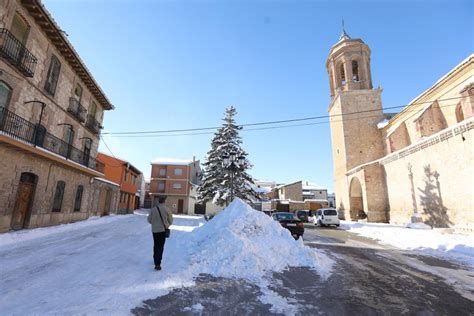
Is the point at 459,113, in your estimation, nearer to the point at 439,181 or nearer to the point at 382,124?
the point at 439,181

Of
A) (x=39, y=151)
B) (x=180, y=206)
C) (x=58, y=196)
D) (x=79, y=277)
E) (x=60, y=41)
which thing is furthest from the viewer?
(x=180, y=206)

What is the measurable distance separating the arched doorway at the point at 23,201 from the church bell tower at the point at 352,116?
29714 mm

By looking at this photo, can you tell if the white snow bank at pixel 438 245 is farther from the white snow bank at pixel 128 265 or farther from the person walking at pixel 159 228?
the person walking at pixel 159 228

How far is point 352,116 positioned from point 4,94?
3413 centimetres

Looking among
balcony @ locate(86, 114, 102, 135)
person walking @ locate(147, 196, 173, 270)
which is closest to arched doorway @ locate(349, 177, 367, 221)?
balcony @ locate(86, 114, 102, 135)

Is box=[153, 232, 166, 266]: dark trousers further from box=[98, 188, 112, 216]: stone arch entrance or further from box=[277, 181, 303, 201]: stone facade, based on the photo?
box=[277, 181, 303, 201]: stone facade

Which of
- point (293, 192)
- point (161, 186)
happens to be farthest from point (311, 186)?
point (161, 186)

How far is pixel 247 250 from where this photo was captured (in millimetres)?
6566

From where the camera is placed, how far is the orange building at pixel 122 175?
89.2 feet

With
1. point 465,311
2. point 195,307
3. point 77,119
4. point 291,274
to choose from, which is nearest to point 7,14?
point 77,119

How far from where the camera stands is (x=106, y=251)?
754 cm

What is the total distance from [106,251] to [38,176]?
788cm

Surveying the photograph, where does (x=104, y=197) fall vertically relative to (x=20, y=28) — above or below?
below

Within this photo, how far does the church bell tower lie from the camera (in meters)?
31.9
